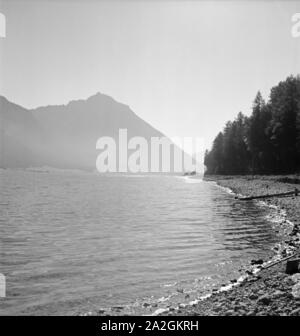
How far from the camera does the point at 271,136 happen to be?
74000 mm

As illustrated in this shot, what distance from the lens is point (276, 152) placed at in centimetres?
7344

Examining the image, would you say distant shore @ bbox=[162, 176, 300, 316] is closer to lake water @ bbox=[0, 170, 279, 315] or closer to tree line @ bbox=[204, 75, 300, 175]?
lake water @ bbox=[0, 170, 279, 315]

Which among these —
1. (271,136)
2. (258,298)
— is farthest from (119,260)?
(271,136)

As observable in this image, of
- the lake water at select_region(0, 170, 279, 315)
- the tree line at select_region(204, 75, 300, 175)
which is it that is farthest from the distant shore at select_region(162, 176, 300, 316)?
the tree line at select_region(204, 75, 300, 175)

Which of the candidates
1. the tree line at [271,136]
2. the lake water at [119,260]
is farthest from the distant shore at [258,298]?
the tree line at [271,136]

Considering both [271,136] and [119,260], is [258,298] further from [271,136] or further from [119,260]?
[271,136]

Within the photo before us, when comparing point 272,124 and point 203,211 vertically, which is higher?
point 272,124

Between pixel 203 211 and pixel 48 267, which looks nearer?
pixel 48 267

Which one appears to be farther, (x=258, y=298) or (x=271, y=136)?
(x=271, y=136)

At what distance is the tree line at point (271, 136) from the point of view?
64.4m

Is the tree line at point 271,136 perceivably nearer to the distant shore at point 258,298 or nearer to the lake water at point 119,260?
the lake water at point 119,260
